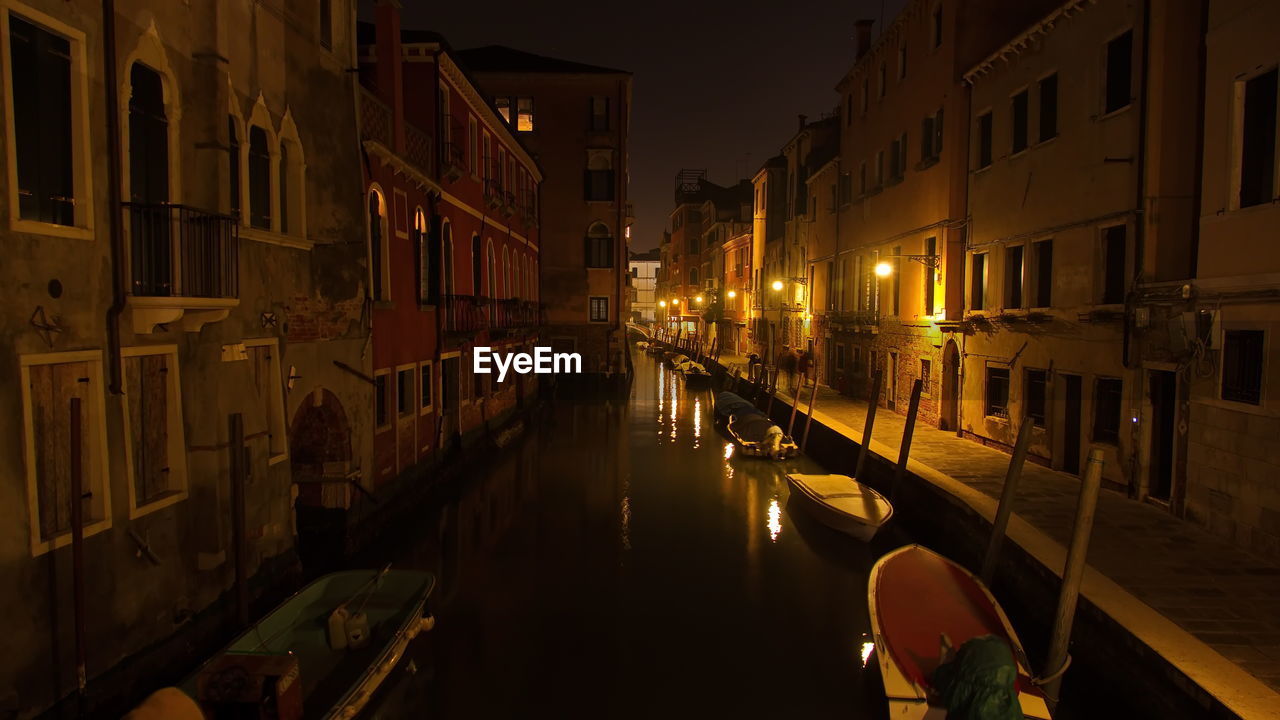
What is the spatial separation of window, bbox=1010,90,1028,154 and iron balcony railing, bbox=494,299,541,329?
1302 centimetres

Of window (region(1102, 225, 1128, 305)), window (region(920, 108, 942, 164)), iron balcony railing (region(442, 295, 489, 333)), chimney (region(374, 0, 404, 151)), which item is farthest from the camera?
window (region(920, 108, 942, 164))

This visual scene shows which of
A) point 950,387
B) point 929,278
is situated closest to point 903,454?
point 950,387

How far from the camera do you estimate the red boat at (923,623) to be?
20.7 ft

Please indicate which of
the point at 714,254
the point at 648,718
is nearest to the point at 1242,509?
the point at 648,718

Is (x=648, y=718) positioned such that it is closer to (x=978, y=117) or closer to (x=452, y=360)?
(x=452, y=360)

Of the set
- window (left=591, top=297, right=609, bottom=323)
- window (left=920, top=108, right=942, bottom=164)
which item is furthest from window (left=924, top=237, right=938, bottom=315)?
window (left=591, top=297, right=609, bottom=323)

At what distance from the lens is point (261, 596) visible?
320 inches

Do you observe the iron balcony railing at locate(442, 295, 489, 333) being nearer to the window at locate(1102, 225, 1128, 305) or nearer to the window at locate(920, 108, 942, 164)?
the window at locate(920, 108, 942, 164)

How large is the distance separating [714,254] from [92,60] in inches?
1882

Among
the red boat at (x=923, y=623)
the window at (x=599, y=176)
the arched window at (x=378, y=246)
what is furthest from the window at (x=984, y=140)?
the window at (x=599, y=176)

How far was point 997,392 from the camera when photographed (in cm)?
1442

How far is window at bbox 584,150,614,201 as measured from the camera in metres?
32.6

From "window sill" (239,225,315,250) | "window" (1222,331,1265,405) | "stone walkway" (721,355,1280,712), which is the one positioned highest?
"window sill" (239,225,315,250)

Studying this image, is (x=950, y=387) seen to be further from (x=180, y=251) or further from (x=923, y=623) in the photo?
(x=180, y=251)
